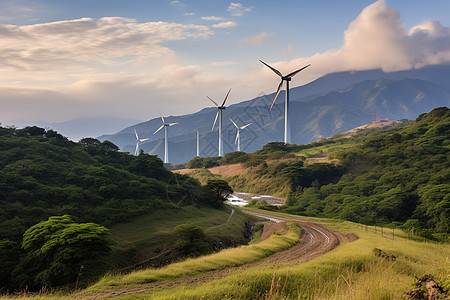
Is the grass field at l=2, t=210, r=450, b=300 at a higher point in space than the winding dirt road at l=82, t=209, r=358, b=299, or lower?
higher

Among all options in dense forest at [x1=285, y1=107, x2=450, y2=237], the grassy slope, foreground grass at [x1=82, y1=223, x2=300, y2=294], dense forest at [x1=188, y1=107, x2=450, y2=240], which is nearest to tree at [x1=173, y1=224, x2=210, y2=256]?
the grassy slope

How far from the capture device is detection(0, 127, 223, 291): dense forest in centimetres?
3341

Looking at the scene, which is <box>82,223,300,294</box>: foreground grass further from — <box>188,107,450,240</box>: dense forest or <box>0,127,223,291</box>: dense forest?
<box>188,107,450,240</box>: dense forest

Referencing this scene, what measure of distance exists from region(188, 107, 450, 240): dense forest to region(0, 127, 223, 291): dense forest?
37.4 metres

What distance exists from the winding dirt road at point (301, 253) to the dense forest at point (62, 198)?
13.4 meters

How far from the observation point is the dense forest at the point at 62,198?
110 ft

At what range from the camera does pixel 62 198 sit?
4956 cm

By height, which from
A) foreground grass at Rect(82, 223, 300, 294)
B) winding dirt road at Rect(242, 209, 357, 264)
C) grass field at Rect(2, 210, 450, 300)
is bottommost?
winding dirt road at Rect(242, 209, 357, 264)

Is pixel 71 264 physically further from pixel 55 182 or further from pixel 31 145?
pixel 31 145

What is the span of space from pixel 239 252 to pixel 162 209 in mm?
25787

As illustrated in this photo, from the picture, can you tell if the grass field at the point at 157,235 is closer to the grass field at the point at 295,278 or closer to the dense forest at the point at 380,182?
the grass field at the point at 295,278

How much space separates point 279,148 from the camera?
17100cm

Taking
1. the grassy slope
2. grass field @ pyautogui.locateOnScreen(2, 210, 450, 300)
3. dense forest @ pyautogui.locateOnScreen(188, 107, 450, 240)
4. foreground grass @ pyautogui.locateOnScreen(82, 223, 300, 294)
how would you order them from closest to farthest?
1. grass field @ pyautogui.locateOnScreen(2, 210, 450, 300)
2. foreground grass @ pyautogui.locateOnScreen(82, 223, 300, 294)
3. the grassy slope
4. dense forest @ pyautogui.locateOnScreen(188, 107, 450, 240)

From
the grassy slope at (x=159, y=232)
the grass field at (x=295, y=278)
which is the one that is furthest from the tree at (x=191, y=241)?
the grass field at (x=295, y=278)
